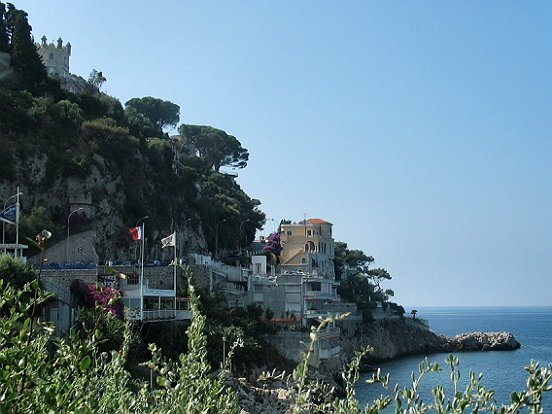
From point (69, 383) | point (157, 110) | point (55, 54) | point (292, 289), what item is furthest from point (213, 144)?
point (69, 383)

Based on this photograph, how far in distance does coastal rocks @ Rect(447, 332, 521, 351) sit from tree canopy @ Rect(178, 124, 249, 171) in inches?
1299

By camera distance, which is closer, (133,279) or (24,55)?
(133,279)

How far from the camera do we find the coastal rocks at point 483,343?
92.4m

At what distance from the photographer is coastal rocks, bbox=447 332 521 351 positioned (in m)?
92.4

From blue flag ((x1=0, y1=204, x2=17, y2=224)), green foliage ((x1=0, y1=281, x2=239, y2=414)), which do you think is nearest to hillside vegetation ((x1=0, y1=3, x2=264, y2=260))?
blue flag ((x1=0, y1=204, x2=17, y2=224))

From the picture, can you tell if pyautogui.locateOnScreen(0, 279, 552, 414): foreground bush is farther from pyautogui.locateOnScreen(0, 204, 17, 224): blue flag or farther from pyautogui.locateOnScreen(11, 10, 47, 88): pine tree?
pyautogui.locateOnScreen(11, 10, 47, 88): pine tree

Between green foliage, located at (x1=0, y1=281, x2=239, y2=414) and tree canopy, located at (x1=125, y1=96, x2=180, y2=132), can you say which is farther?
tree canopy, located at (x1=125, y1=96, x2=180, y2=132)

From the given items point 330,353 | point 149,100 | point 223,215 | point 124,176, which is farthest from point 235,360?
point 149,100

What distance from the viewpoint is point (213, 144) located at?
91562 mm

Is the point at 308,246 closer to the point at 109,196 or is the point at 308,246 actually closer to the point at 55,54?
the point at 109,196

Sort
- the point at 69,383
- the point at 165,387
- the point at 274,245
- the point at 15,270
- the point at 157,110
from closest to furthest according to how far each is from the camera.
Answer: the point at 165,387 → the point at 69,383 → the point at 15,270 → the point at 274,245 → the point at 157,110

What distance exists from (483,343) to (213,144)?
129 ft

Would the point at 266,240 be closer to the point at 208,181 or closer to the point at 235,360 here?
the point at 208,181

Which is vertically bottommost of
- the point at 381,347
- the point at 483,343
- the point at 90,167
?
the point at 483,343
